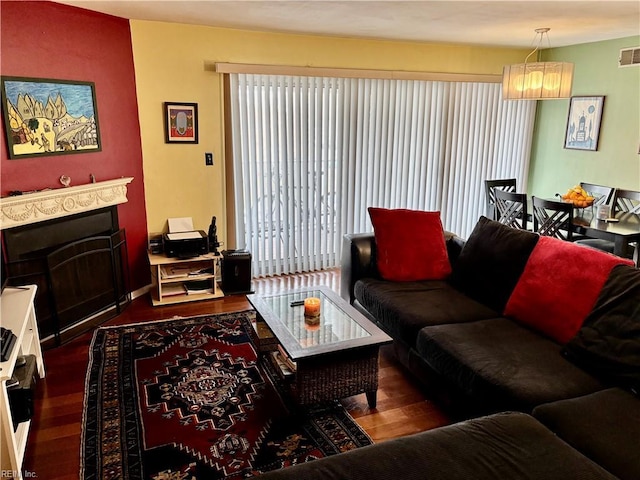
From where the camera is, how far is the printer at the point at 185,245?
161 inches

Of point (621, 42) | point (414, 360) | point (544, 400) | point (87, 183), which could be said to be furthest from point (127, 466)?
point (621, 42)

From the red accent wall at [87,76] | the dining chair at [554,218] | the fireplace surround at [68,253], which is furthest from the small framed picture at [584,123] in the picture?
the fireplace surround at [68,253]

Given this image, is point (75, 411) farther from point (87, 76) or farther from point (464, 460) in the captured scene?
point (87, 76)

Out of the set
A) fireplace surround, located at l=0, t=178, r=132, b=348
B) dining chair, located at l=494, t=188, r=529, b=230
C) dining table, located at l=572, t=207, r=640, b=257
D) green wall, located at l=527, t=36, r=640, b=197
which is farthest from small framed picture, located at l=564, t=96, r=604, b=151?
fireplace surround, located at l=0, t=178, r=132, b=348

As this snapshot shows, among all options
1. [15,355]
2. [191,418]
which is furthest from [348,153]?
[15,355]

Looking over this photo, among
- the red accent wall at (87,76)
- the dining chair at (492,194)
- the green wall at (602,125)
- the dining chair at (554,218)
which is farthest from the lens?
the dining chair at (492,194)

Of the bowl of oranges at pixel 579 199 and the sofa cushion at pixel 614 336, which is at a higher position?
the bowl of oranges at pixel 579 199

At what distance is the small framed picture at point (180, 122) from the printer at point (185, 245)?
870 mm

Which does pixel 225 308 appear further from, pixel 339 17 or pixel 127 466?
pixel 339 17

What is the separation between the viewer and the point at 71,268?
3.46 m

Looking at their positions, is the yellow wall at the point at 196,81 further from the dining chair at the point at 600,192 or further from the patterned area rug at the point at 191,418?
the dining chair at the point at 600,192

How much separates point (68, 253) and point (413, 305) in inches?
97.7

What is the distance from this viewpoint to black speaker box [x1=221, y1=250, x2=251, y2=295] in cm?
433

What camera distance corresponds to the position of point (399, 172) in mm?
5207
